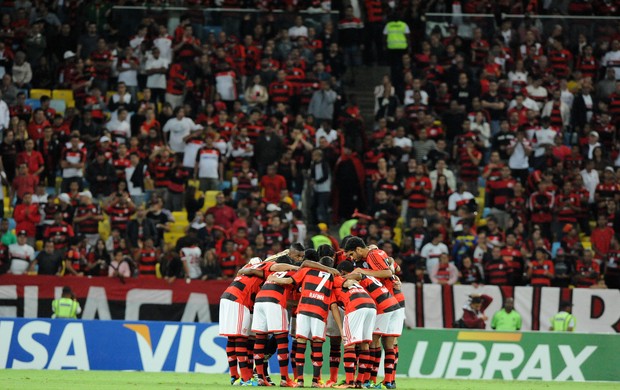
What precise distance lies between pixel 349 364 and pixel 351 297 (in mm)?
928

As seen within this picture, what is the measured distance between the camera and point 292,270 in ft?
59.0

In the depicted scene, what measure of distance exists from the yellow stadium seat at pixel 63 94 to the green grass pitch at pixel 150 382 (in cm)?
1185

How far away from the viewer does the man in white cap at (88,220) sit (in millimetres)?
28516

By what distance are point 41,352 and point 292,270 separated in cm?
817

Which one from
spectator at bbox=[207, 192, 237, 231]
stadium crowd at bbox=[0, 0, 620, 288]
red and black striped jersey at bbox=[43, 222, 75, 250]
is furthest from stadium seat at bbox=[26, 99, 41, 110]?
spectator at bbox=[207, 192, 237, 231]

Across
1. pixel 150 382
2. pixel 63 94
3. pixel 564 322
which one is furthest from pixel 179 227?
pixel 150 382

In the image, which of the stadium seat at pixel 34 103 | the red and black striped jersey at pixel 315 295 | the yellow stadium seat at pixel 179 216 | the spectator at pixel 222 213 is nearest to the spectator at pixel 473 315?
the spectator at pixel 222 213

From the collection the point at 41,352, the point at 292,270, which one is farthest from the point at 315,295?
the point at 41,352

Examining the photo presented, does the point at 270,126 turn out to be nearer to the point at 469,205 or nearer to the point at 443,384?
the point at 469,205

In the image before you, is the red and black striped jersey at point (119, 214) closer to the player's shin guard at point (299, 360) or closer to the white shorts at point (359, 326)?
the player's shin guard at point (299, 360)

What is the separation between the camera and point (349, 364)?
1766 centimetres

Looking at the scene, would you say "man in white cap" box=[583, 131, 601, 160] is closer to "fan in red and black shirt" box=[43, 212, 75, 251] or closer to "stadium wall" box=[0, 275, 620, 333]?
"stadium wall" box=[0, 275, 620, 333]

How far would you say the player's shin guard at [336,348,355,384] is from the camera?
1761 centimetres

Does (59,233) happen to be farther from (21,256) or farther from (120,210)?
(120,210)
